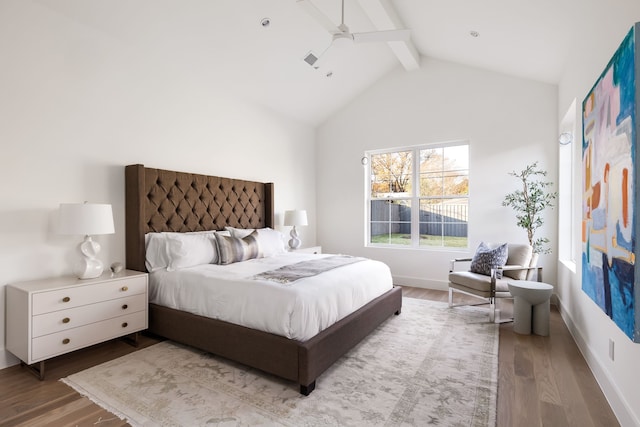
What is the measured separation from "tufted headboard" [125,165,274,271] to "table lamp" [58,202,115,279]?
1.51 feet

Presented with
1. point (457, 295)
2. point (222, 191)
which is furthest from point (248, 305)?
point (457, 295)

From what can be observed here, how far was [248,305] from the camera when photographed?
8.30ft

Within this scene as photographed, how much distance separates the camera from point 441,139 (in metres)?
5.14

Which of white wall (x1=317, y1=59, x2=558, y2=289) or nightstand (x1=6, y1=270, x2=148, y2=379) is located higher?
white wall (x1=317, y1=59, x2=558, y2=289)

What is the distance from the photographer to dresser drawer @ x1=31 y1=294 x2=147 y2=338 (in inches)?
95.5

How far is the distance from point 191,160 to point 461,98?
3.92 meters

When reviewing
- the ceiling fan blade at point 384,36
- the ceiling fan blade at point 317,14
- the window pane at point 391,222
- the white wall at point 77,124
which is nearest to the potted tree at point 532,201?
the window pane at point 391,222

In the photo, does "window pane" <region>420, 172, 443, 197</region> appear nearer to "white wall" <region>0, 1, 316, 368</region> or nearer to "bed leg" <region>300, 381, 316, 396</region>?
"white wall" <region>0, 1, 316, 368</region>

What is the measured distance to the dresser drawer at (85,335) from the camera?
2.43 m

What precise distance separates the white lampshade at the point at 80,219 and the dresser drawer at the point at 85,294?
441mm

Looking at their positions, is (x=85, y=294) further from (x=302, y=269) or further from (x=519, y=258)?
(x=519, y=258)

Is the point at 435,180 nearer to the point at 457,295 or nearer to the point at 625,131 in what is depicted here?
the point at 457,295

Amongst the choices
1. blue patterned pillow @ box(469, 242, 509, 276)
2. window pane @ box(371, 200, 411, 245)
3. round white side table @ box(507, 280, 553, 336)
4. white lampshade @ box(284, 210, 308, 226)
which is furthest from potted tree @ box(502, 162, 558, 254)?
white lampshade @ box(284, 210, 308, 226)

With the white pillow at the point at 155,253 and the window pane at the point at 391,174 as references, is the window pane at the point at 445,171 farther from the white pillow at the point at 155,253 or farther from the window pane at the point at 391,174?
the white pillow at the point at 155,253
